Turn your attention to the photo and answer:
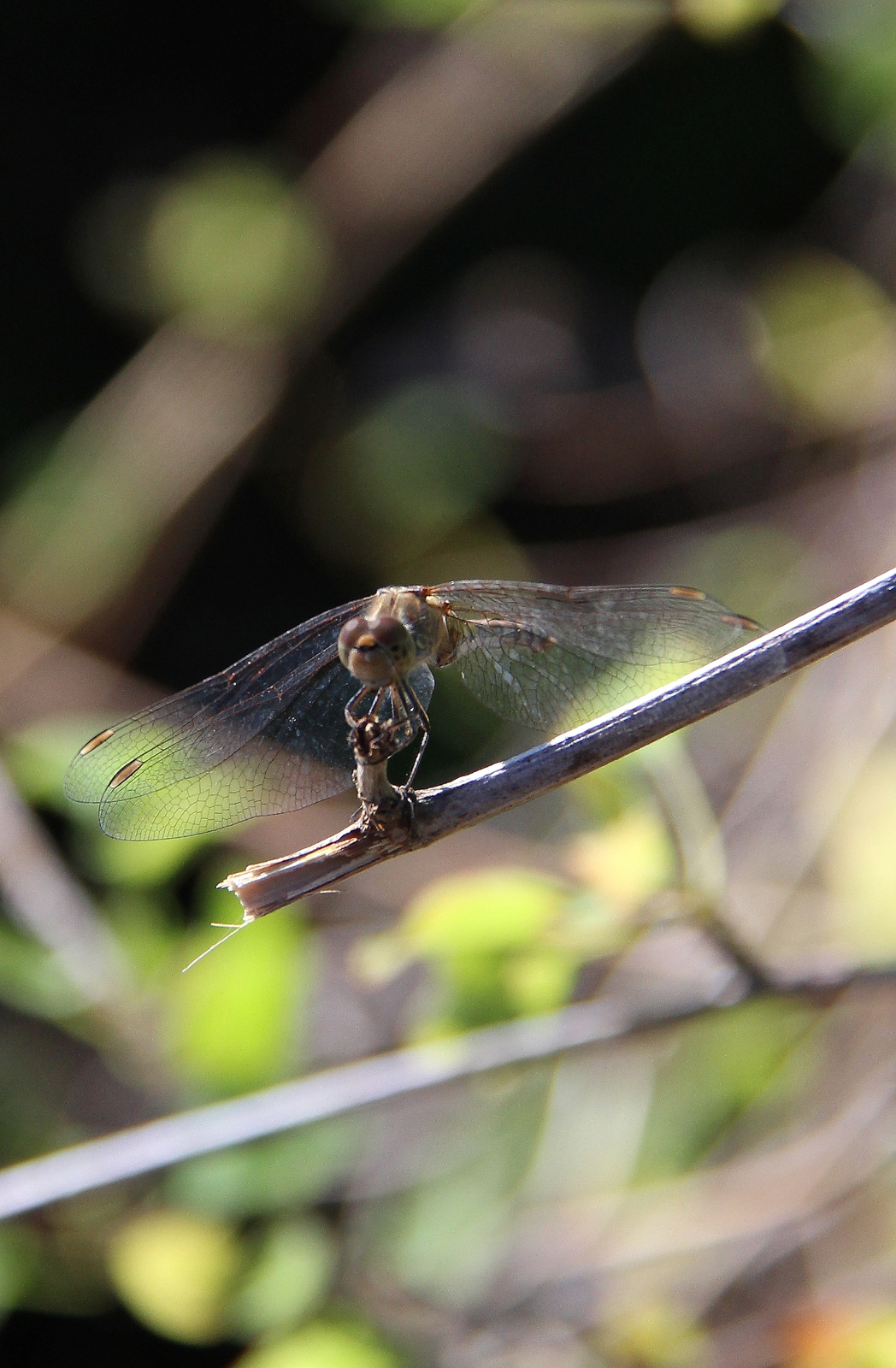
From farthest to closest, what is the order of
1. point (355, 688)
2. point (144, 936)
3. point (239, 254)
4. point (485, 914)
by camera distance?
point (239, 254) → point (144, 936) → point (355, 688) → point (485, 914)

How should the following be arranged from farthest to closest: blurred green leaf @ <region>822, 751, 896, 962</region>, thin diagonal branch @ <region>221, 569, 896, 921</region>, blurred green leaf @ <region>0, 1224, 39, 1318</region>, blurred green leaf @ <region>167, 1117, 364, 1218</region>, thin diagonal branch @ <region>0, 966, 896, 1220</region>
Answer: blurred green leaf @ <region>822, 751, 896, 962</region> < blurred green leaf @ <region>0, 1224, 39, 1318</region> < blurred green leaf @ <region>167, 1117, 364, 1218</region> < thin diagonal branch @ <region>0, 966, 896, 1220</region> < thin diagonal branch @ <region>221, 569, 896, 921</region>

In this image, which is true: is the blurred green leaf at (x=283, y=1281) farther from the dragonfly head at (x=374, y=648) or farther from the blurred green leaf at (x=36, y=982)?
the dragonfly head at (x=374, y=648)

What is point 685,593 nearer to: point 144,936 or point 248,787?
point 248,787

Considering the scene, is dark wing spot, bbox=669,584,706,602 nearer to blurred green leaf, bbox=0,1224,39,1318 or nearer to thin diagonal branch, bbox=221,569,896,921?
thin diagonal branch, bbox=221,569,896,921

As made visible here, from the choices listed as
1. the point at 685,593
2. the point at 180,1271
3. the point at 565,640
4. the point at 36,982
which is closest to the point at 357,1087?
Result: the point at 180,1271

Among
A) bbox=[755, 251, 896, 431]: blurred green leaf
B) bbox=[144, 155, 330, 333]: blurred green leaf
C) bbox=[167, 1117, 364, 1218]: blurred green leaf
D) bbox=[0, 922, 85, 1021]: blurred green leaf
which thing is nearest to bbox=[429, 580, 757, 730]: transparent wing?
bbox=[167, 1117, 364, 1218]: blurred green leaf

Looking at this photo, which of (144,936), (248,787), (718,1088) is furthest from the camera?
(718,1088)
